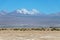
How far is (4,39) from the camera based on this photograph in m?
43.0

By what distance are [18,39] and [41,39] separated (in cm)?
441

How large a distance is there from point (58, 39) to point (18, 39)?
767 centimetres

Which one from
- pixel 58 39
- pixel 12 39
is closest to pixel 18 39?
pixel 12 39

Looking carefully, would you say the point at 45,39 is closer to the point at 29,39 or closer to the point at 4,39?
the point at 29,39

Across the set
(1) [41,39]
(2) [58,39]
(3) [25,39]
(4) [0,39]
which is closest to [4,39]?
(4) [0,39]

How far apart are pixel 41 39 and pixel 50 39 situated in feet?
5.63

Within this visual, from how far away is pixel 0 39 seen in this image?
4291 centimetres

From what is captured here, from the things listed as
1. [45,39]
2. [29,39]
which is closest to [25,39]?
[29,39]

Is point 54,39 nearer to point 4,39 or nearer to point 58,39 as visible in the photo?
point 58,39

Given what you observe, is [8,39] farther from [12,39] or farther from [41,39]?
[41,39]

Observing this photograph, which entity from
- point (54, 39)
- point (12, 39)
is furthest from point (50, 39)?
point (12, 39)

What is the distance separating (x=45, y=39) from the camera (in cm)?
4356

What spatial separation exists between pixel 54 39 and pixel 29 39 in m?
4.91

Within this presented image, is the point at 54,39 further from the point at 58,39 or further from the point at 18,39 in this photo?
the point at 18,39
